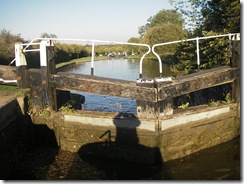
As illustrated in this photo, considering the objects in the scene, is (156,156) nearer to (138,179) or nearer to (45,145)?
(138,179)

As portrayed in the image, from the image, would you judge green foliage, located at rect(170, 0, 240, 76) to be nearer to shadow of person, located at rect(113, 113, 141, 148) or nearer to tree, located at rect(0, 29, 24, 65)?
shadow of person, located at rect(113, 113, 141, 148)

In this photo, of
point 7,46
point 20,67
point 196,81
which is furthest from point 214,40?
point 7,46

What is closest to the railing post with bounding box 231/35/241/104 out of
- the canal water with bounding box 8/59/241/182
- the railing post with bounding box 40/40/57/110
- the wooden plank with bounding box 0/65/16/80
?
the canal water with bounding box 8/59/241/182

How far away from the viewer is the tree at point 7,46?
606 inches

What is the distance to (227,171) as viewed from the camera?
615 centimetres

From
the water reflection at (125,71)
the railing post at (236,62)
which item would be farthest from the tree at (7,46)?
the railing post at (236,62)

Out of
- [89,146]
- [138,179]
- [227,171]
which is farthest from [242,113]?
[89,146]

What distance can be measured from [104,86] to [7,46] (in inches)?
482

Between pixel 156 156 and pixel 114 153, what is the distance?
1130 mm

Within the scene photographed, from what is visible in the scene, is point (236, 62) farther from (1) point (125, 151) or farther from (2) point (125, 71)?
(2) point (125, 71)

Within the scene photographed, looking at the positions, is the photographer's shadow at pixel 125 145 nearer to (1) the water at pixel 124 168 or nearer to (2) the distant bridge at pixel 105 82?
(1) the water at pixel 124 168

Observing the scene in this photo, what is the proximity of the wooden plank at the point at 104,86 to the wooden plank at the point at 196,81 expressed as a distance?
38 cm

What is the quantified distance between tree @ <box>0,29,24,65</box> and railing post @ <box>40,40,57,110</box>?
30.1 ft

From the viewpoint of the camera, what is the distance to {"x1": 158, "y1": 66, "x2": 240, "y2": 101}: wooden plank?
6516 millimetres
